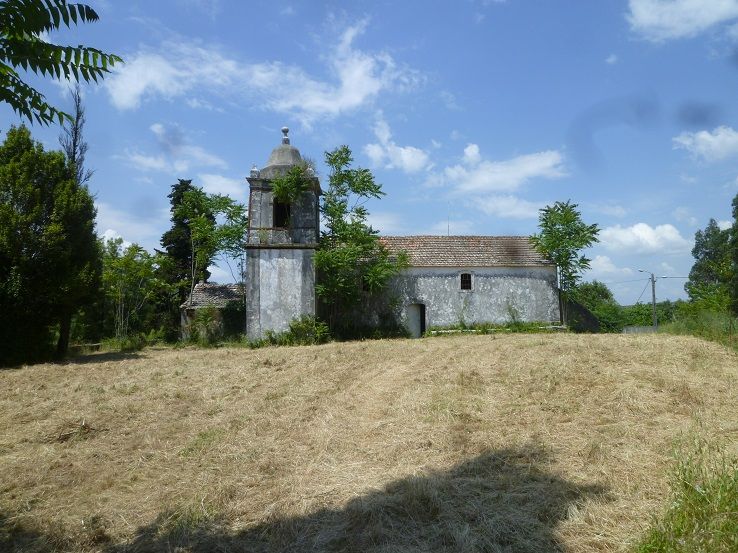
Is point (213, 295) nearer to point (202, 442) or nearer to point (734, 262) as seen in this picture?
point (202, 442)

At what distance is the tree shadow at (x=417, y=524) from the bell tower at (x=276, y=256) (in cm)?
1461

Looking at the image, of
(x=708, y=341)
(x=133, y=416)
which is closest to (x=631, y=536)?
(x=133, y=416)

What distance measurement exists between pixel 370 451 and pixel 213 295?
19763 mm

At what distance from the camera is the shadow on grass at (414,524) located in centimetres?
487

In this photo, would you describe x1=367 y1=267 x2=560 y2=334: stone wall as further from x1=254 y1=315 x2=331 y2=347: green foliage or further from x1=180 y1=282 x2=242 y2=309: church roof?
x1=180 y1=282 x2=242 y2=309: church roof

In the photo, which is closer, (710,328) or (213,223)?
(710,328)

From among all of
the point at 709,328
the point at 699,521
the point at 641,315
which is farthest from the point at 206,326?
the point at 641,315

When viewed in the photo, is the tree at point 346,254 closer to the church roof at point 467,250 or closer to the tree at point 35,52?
the church roof at point 467,250

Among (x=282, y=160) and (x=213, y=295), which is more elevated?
(x=282, y=160)

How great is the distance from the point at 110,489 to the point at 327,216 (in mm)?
17153

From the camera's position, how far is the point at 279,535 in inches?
203

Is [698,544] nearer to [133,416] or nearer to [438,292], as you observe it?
[133,416]

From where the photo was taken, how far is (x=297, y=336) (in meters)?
19.7

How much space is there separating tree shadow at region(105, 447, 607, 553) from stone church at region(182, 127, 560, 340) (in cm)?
1479
